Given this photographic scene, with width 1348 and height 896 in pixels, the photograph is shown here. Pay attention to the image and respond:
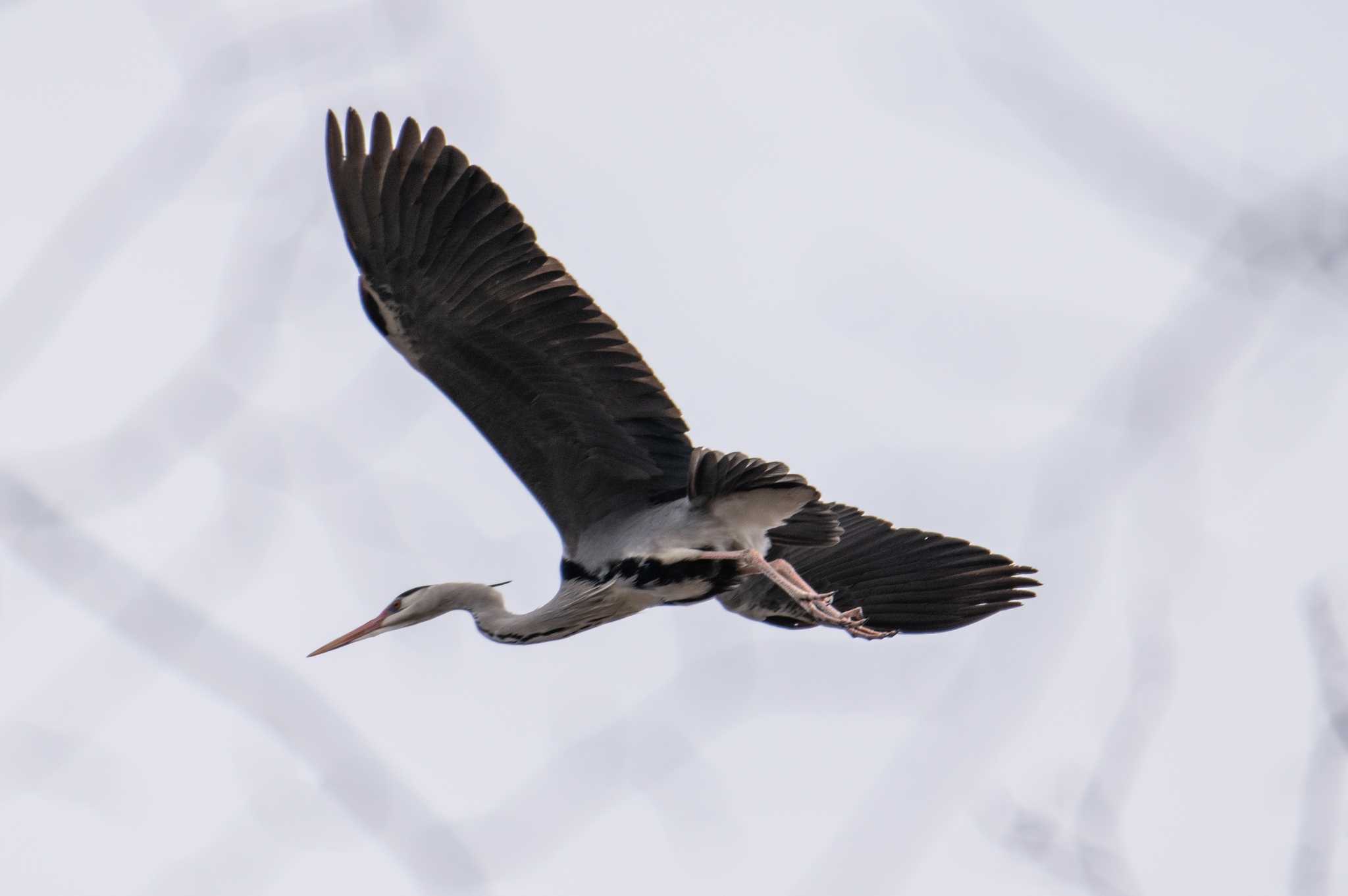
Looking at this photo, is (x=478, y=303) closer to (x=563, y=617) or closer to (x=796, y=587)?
(x=563, y=617)

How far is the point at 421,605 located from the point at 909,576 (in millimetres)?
2170

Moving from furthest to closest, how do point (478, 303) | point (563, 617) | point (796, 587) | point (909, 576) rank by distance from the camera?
point (909, 576), point (563, 617), point (796, 587), point (478, 303)

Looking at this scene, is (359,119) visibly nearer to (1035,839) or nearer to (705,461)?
(705,461)

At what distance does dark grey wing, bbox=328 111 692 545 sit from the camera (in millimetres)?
6348

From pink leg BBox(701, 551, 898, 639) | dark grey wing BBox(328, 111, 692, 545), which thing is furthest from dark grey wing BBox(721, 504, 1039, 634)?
dark grey wing BBox(328, 111, 692, 545)

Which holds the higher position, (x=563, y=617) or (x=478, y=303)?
(x=478, y=303)

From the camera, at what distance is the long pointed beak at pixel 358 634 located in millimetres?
7914

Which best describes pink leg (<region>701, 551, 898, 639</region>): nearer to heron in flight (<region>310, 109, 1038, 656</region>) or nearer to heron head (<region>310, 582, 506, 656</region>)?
heron in flight (<region>310, 109, 1038, 656</region>)

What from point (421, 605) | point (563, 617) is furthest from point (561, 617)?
point (421, 605)

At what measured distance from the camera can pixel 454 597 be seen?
25.1 ft

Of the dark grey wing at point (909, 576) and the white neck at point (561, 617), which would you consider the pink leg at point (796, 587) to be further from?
the dark grey wing at point (909, 576)

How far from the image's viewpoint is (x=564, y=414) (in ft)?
22.0

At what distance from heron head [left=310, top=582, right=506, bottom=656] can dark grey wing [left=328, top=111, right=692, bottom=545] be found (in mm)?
1114

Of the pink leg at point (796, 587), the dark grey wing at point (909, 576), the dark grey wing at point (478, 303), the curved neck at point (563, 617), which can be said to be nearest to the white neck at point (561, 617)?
the curved neck at point (563, 617)
